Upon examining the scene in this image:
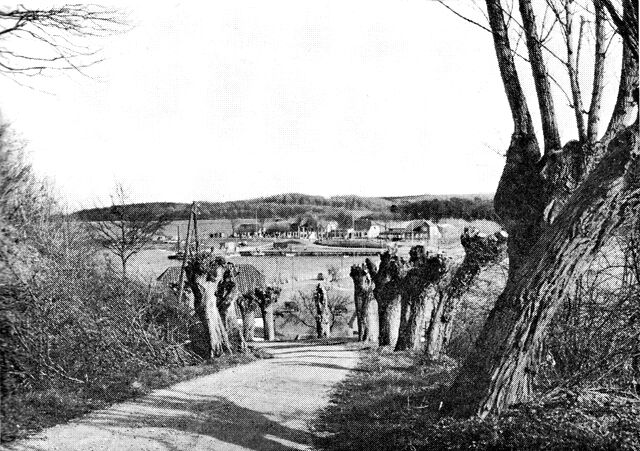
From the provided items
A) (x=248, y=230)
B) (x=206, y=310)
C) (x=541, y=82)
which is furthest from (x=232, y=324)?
(x=541, y=82)

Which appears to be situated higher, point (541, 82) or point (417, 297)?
point (541, 82)

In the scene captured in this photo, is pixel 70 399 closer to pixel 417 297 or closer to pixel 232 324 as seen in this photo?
pixel 232 324

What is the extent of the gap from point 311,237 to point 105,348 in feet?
22.5

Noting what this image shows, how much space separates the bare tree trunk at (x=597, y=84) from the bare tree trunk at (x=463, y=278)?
6996 millimetres

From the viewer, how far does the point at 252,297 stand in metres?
26.9

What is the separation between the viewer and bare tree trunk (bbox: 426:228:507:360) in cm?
1428

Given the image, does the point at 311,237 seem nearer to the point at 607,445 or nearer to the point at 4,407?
the point at 4,407

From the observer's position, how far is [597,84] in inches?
289

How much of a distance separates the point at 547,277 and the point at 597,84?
10.2ft

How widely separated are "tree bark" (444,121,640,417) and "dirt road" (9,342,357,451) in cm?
232

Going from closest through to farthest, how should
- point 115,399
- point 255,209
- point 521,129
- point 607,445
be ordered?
point 607,445 < point 521,129 < point 115,399 < point 255,209

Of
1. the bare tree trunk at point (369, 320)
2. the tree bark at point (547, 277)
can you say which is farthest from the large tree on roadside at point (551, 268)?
the bare tree trunk at point (369, 320)

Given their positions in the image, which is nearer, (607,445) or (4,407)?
(607,445)

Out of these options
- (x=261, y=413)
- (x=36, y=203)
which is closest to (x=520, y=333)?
(x=261, y=413)
